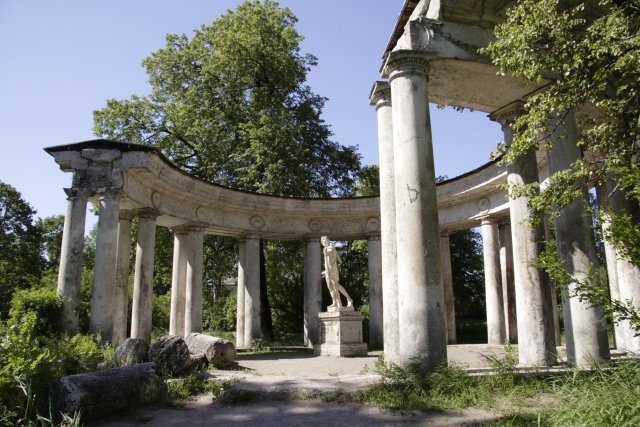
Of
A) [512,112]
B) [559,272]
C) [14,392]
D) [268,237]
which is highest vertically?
[512,112]

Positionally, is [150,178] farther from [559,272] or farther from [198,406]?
[559,272]

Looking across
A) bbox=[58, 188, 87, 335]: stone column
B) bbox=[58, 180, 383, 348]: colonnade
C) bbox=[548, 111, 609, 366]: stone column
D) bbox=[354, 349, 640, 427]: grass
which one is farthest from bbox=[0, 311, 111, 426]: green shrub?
bbox=[548, 111, 609, 366]: stone column

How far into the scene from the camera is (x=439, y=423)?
749 cm

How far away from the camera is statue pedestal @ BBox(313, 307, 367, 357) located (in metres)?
21.0

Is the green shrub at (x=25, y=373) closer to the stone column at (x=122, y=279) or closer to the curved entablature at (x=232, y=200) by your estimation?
the curved entablature at (x=232, y=200)

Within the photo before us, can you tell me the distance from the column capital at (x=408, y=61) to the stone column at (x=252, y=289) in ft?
54.2

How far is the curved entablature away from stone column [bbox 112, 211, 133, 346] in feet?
3.15

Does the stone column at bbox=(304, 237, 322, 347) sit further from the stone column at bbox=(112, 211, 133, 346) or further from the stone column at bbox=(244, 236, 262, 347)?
the stone column at bbox=(112, 211, 133, 346)

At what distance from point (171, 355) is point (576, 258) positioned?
1044cm

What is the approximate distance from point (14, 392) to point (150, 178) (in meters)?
13.0

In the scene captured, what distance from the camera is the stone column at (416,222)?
9.90m

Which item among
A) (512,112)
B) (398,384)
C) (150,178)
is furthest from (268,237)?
(398,384)

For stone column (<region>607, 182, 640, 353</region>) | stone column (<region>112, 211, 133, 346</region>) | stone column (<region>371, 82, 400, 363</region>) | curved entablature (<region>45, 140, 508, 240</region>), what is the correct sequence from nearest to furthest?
stone column (<region>371, 82, 400, 363</region>) < stone column (<region>607, 182, 640, 353</region>) < curved entablature (<region>45, 140, 508, 240</region>) < stone column (<region>112, 211, 133, 346</region>)

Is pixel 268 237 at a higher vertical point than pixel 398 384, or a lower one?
higher
